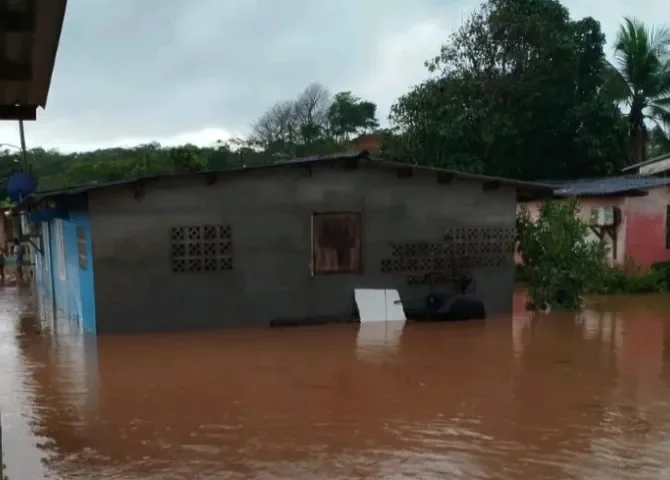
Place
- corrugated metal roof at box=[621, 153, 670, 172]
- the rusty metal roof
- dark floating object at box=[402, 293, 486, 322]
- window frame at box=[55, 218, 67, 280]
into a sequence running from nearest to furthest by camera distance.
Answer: the rusty metal roof
dark floating object at box=[402, 293, 486, 322]
window frame at box=[55, 218, 67, 280]
corrugated metal roof at box=[621, 153, 670, 172]

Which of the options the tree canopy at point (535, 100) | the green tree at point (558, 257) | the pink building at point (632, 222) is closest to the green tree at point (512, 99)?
the tree canopy at point (535, 100)

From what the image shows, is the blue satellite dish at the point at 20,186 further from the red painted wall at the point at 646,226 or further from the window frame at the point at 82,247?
the red painted wall at the point at 646,226

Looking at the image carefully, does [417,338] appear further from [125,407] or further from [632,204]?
[632,204]

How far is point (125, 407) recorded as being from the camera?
7.96m

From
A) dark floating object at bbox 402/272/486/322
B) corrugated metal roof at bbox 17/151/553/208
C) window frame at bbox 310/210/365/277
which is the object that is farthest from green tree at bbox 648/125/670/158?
window frame at bbox 310/210/365/277

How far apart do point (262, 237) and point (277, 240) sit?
27cm

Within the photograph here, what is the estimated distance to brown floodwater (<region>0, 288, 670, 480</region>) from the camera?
20.1 feet

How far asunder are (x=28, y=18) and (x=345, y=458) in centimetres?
433

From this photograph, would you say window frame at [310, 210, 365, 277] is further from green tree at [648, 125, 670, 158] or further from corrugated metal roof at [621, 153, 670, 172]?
green tree at [648, 125, 670, 158]

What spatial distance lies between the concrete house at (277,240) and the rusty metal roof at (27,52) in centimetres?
743

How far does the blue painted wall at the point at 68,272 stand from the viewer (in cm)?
1269

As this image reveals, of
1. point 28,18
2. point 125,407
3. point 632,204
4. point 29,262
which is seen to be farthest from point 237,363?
point 29,262

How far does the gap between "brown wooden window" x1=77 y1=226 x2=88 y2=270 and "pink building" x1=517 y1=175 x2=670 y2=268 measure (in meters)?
12.2

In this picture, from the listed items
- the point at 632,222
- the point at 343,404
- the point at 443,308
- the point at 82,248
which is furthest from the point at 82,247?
A: the point at 632,222
